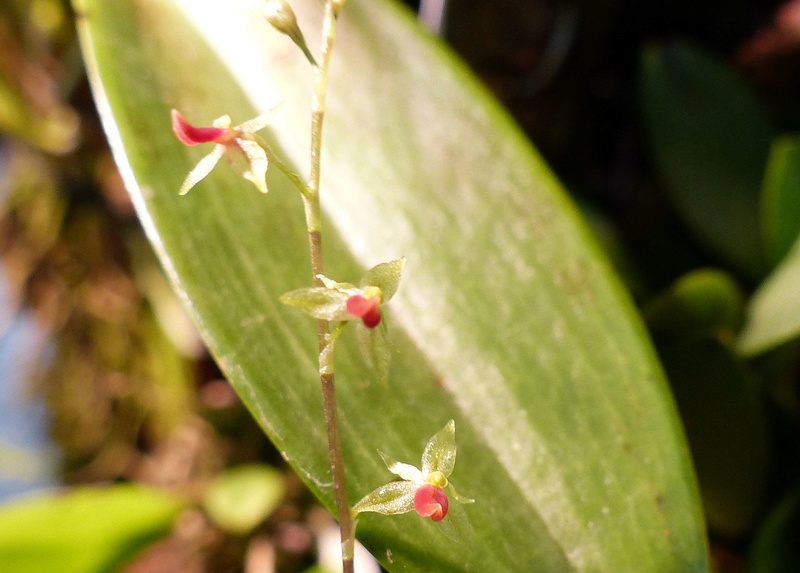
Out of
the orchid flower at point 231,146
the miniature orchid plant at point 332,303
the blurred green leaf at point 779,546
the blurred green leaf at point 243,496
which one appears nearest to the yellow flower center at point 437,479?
the miniature orchid plant at point 332,303

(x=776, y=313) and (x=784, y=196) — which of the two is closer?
(x=776, y=313)

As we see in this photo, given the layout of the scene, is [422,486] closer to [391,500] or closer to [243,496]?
[391,500]

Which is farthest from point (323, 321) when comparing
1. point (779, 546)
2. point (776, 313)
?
point (779, 546)

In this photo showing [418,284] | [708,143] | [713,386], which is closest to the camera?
[418,284]

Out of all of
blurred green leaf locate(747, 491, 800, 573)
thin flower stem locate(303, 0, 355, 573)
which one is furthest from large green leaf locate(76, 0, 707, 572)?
blurred green leaf locate(747, 491, 800, 573)

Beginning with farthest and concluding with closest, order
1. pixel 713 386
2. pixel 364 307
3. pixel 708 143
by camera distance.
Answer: pixel 708 143 → pixel 713 386 → pixel 364 307

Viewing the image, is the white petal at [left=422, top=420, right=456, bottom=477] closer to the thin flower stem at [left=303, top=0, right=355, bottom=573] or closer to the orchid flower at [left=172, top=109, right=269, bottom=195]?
the thin flower stem at [left=303, top=0, right=355, bottom=573]

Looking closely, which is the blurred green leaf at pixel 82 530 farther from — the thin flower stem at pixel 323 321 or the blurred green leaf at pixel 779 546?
the blurred green leaf at pixel 779 546

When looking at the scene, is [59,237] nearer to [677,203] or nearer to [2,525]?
[2,525]
